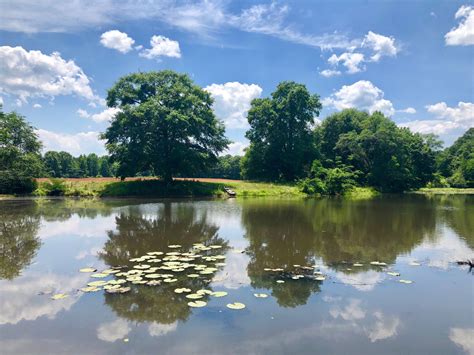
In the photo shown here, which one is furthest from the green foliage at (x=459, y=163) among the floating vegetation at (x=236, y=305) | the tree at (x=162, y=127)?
the floating vegetation at (x=236, y=305)

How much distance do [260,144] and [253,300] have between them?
4861cm

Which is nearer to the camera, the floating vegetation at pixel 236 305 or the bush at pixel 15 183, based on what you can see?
the floating vegetation at pixel 236 305

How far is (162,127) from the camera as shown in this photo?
41031mm

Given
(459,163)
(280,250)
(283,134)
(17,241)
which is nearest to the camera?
(280,250)

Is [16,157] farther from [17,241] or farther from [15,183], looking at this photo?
[17,241]

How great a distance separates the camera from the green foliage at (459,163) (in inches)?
2817

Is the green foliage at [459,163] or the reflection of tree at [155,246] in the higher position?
the green foliage at [459,163]

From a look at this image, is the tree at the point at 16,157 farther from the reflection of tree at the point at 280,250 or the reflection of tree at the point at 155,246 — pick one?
the reflection of tree at the point at 280,250

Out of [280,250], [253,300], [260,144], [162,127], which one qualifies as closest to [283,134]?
[260,144]

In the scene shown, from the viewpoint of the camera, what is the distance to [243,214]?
2420 cm

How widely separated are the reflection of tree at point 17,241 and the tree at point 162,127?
18.1m

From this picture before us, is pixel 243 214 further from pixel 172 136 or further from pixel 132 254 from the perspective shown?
pixel 172 136

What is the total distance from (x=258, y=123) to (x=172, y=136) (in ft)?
57.8

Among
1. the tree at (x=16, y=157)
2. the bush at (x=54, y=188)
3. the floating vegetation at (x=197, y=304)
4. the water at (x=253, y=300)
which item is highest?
the tree at (x=16, y=157)
